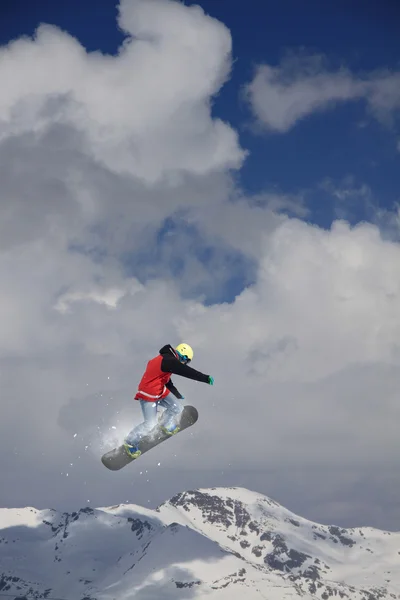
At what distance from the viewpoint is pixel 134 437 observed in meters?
20.9

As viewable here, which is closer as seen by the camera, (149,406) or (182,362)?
(182,362)

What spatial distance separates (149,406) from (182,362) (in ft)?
8.76

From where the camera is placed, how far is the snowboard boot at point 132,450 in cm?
2096

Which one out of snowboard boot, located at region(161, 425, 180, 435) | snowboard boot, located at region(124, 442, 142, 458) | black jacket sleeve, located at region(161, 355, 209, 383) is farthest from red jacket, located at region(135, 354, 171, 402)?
snowboard boot, located at region(124, 442, 142, 458)

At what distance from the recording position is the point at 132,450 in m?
21.0

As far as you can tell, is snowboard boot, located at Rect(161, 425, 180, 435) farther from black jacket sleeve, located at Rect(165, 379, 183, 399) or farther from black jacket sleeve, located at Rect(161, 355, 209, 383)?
black jacket sleeve, located at Rect(161, 355, 209, 383)

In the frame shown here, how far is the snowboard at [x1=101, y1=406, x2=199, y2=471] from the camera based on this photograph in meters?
21.0

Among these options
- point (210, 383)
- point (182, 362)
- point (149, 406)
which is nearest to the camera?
point (210, 383)

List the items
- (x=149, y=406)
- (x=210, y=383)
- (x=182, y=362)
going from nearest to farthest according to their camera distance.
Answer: (x=210, y=383) → (x=182, y=362) → (x=149, y=406)

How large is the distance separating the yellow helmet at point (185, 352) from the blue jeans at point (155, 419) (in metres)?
2.67

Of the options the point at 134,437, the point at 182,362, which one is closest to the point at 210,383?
the point at 182,362

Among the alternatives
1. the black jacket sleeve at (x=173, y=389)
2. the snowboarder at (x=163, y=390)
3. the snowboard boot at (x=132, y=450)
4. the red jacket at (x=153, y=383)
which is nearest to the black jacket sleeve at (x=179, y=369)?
the snowboarder at (x=163, y=390)

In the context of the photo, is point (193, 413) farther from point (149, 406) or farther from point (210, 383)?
point (210, 383)

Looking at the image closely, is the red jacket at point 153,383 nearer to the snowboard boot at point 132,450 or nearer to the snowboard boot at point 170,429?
the snowboard boot at point 170,429
